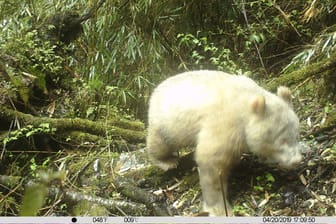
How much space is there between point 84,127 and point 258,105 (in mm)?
566

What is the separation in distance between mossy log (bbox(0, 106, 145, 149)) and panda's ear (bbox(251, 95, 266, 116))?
394mm

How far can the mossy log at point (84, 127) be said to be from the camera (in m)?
1.38

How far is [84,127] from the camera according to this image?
1.39 metres

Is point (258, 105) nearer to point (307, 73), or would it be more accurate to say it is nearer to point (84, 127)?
point (307, 73)

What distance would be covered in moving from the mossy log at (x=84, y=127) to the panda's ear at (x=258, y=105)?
39 centimetres

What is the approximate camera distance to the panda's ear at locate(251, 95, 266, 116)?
1.15 meters

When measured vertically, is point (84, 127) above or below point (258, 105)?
below

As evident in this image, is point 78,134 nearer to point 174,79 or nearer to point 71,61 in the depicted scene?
point 71,61

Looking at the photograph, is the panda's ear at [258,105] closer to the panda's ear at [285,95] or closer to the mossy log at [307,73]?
the panda's ear at [285,95]

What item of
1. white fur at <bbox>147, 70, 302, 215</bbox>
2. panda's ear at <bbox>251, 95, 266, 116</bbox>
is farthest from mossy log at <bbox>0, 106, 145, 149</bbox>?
panda's ear at <bbox>251, 95, 266, 116</bbox>

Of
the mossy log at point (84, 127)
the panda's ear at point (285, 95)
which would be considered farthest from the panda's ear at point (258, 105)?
the mossy log at point (84, 127)

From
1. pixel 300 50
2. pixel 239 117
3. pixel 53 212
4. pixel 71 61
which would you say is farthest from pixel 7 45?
pixel 300 50

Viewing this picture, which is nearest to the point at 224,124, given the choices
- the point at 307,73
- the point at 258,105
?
the point at 258,105

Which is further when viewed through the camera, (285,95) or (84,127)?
(84,127)
